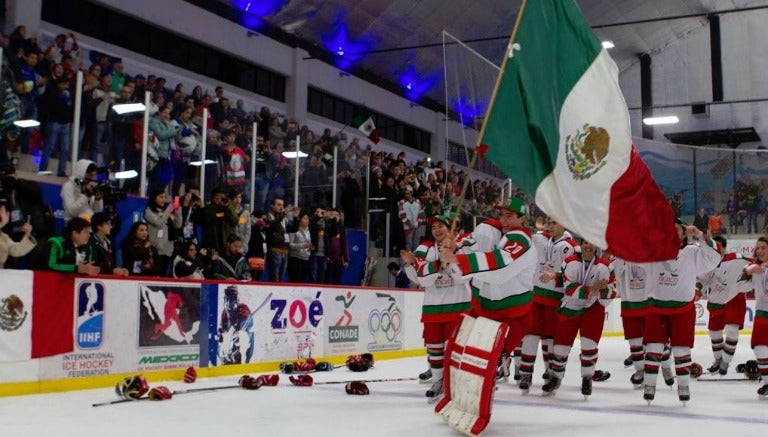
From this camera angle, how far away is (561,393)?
9406 mm

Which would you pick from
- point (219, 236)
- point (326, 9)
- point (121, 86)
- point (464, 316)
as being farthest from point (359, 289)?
point (326, 9)

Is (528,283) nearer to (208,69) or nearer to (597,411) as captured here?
(597,411)

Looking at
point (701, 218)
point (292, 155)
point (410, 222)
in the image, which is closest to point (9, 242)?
point (292, 155)

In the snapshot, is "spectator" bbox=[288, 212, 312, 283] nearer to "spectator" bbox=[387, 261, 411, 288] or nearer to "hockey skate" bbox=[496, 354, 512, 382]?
"spectator" bbox=[387, 261, 411, 288]

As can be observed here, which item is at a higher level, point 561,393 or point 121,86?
point 121,86

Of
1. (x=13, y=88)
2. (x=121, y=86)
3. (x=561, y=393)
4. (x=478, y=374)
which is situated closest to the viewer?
(x=478, y=374)

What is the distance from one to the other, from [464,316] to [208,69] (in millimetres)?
15712

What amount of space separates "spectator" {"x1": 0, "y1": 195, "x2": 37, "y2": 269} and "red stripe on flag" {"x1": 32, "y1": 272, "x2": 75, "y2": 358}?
0.39 m

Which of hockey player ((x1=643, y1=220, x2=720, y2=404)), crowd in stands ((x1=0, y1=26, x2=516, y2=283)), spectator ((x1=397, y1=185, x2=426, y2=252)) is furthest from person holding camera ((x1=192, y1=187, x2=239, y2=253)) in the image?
hockey player ((x1=643, y1=220, x2=720, y2=404))

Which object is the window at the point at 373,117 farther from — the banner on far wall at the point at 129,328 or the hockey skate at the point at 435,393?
the hockey skate at the point at 435,393

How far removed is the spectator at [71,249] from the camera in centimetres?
895

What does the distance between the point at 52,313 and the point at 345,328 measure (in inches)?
215

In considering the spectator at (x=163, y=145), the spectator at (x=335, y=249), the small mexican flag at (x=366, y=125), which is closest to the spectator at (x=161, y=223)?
the spectator at (x=163, y=145)

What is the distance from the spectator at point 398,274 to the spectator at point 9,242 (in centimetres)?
878
